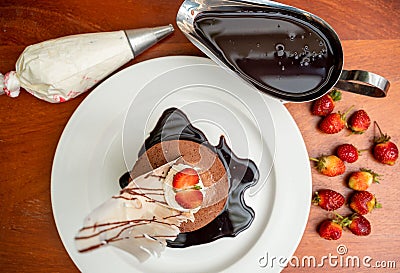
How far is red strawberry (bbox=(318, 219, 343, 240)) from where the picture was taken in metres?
1.34

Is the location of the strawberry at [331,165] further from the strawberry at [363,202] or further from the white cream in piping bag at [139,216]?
the white cream in piping bag at [139,216]

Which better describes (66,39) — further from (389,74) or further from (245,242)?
(389,74)

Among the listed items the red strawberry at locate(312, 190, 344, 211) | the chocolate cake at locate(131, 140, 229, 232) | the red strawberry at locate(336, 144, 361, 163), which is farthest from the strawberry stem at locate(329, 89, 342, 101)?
the chocolate cake at locate(131, 140, 229, 232)

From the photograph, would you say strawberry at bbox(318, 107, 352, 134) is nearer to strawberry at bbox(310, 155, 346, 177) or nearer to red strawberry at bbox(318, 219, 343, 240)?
strawberry at bbox(310, 155, 346, 177)

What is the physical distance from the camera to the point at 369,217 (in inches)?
54.1

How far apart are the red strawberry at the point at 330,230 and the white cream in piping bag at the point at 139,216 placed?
0.34 metres

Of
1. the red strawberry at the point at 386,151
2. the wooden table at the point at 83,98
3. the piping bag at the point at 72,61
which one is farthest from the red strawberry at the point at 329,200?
the piping bag at the point at 72,61

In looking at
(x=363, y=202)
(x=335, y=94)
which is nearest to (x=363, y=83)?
(x=335, y=94)

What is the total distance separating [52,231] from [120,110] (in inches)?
13.9

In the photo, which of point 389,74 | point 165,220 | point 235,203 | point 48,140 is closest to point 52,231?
point 48,140

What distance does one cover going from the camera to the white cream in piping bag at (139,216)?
1179 millimetres

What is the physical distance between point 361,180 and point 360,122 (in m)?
0.15

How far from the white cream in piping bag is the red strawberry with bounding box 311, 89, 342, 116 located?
378mm

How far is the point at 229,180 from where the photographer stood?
131cm
